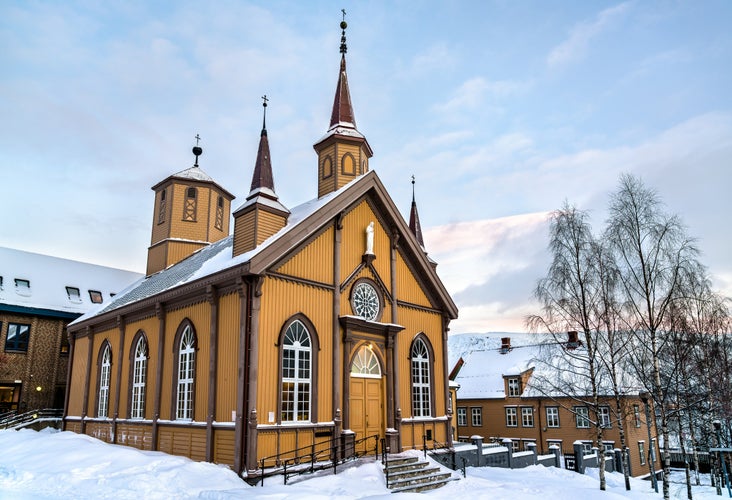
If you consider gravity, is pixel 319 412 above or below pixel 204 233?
below

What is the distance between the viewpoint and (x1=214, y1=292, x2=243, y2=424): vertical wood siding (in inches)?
597

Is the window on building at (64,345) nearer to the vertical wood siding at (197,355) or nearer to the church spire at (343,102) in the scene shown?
the vertical wood siding at (197,355)

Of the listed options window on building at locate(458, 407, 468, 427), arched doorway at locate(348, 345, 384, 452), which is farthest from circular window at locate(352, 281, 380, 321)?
window on building at locate(458, 407, 468, 427)

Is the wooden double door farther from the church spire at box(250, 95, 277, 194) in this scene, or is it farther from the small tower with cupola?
the small tower with cupola

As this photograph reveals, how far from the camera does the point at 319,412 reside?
16.1 meters

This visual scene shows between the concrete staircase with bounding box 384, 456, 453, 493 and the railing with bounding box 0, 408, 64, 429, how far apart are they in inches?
814

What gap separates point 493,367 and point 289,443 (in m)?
31.6

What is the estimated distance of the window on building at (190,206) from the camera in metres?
28.6

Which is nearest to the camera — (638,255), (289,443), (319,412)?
(289,443)

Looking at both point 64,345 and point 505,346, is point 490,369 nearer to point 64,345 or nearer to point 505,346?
point 505,346

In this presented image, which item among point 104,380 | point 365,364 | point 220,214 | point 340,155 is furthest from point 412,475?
point 220,214

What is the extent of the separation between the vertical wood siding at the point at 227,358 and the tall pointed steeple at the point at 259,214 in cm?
181

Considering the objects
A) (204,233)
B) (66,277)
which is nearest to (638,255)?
(204,233)

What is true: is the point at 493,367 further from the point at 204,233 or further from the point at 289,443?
the point at 289,443
